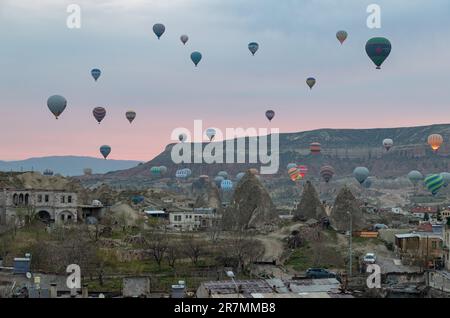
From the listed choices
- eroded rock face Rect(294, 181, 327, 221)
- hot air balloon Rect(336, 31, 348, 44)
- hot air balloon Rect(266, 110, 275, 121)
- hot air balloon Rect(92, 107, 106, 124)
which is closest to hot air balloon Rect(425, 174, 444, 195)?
hot air balloon Rect(266, 110, 275, 121)

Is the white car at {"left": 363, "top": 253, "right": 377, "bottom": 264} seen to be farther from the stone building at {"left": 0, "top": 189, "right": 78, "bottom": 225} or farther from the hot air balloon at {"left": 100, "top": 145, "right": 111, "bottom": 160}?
the hot air balloon at {"left": 100, "top": 145, "right": 111, "bottom": 160}

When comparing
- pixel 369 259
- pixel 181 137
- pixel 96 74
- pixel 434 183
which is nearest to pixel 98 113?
pixel 96 74

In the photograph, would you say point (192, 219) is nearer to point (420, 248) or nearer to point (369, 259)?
point (420, 248)

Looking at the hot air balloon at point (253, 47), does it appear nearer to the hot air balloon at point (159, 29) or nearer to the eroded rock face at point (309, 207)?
the hot air balloon at point (159, 29)

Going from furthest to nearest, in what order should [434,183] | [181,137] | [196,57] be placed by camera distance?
[181,137] → [434,183] → [196,57]

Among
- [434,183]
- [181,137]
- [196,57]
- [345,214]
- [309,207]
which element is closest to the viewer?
[345,214]
